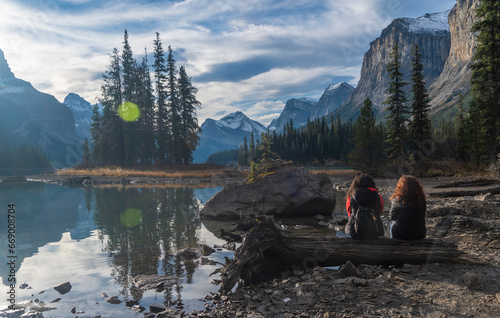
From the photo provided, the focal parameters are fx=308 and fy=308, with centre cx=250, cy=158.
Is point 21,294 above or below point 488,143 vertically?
below

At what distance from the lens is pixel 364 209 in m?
6.80

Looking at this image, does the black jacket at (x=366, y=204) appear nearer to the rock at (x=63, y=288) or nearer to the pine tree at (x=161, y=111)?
the rock at (x=63, y=288)

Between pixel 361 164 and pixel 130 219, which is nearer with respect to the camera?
pixel 130 219

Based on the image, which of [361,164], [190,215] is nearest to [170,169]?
[361,164]

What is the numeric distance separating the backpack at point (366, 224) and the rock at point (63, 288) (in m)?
6.37

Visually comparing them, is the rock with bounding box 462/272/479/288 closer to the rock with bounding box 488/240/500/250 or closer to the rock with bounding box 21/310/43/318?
the rock with bounding box 488/240/500/250

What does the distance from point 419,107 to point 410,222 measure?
36.8 m

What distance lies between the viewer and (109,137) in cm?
5422

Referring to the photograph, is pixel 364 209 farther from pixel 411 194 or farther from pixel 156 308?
pixel 156 308

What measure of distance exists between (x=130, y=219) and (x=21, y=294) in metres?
9.06

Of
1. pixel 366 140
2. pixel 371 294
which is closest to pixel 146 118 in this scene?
pixel 366 140

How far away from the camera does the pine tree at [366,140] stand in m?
43.1

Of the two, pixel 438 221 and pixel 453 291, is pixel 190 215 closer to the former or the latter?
pixel 438 221

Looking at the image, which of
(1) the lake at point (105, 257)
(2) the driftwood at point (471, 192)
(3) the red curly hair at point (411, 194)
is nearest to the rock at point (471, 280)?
(3) the red curly hair at point (411, 194)
